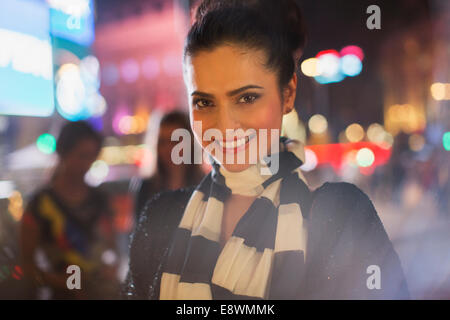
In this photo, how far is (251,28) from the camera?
68cm

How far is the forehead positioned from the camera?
0.68m

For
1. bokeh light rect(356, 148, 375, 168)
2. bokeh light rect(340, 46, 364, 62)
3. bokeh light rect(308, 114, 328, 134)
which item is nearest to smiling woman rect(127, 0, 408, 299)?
bokeh light rect(340, 46, 364, 62)

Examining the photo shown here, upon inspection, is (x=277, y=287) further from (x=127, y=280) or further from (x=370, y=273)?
(x=127, y=280)

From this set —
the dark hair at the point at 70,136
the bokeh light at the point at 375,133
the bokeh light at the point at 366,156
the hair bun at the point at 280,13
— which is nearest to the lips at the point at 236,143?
the hair bun at the point at 280,13

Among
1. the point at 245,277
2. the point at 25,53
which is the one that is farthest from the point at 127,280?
the point at 25,53

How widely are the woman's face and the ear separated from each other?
3 cm

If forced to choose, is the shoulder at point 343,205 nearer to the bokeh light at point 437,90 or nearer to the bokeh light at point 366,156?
the bokeh light at point 437,90

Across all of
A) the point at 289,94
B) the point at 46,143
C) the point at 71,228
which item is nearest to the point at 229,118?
the point at 289,94

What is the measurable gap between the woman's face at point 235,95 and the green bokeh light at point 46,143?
1.42 m

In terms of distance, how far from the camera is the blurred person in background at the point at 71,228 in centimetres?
104

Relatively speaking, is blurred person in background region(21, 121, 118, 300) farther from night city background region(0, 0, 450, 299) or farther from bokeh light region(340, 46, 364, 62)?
bokeh light region(340, 46, 364, 62)

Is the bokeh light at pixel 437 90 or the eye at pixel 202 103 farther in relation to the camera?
the bokeh light at pixel 437 90

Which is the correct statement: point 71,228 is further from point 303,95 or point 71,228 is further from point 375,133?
Answer: point 375,133

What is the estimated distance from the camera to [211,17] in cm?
69
